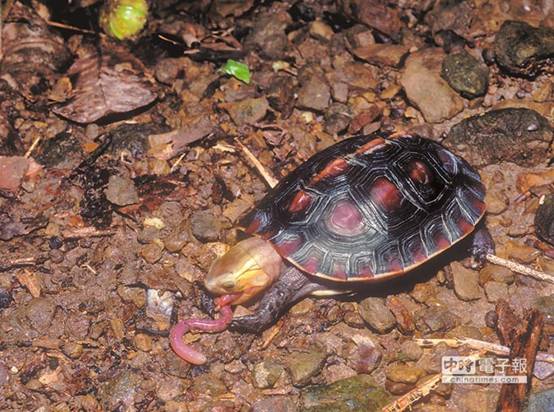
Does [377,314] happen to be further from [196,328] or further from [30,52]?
[30,52]

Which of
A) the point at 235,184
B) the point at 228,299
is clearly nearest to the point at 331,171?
the point at 235,184

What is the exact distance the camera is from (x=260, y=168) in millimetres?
5227

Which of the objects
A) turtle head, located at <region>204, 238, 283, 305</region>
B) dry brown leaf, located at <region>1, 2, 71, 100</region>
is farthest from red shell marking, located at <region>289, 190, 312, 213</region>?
dry brown leaf, located at <region>1, 2, 71, 100</region>

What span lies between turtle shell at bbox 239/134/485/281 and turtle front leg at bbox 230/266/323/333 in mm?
235

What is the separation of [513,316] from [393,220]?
127 cm

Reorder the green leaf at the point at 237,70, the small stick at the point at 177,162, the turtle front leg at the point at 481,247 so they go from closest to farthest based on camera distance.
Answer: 1. the turtle front leg at the point at 481,247
2. the small stick at the point at 177,162
3. the green leaf at the point at 237,70

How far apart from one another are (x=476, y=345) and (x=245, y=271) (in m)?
1.90

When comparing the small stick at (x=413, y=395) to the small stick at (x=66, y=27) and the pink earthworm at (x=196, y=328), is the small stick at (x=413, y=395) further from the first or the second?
the small stick at (x=66, y=27)

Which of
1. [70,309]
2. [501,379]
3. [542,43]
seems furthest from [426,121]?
[70,309]

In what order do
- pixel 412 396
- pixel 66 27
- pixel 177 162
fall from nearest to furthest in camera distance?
pixel 412 396 → pixel 177 162 → pixel 66 27

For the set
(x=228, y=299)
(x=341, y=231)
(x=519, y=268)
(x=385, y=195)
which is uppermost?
(x=385, y=195)

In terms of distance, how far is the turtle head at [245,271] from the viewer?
415 cm

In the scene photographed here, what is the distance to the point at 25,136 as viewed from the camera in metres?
5.52

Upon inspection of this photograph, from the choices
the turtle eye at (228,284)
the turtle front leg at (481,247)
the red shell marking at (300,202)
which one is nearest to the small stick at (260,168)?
the red shell marking at (300,202)
